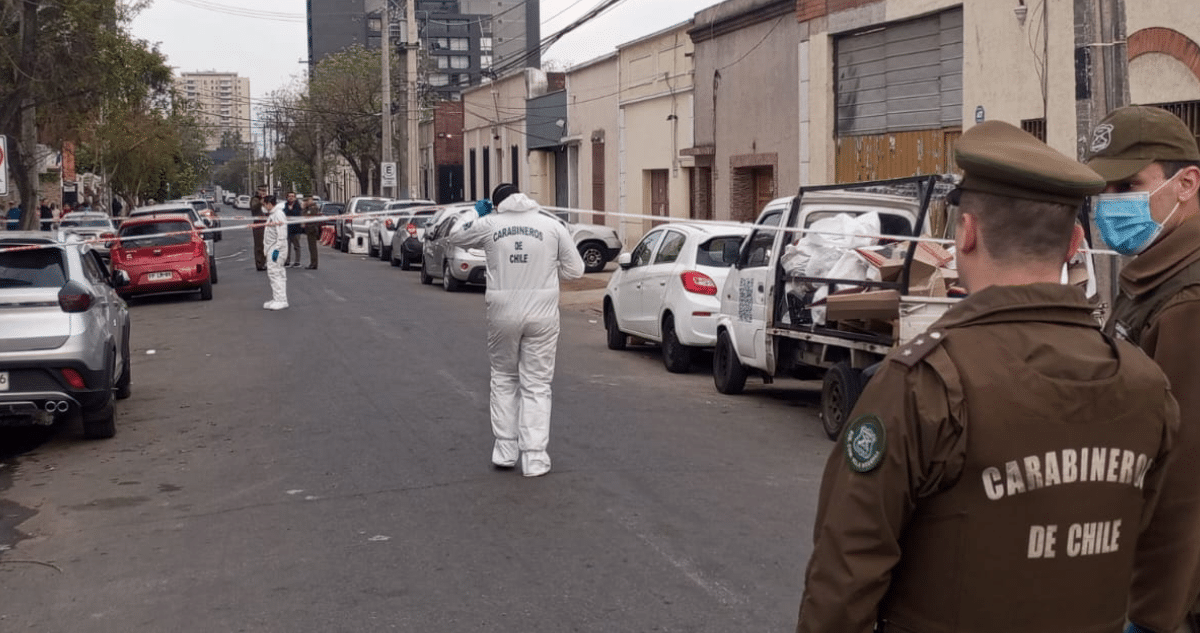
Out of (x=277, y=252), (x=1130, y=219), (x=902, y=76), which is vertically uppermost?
(x=902, y=76)

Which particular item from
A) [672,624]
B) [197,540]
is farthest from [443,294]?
[672,624]

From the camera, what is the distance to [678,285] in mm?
14672

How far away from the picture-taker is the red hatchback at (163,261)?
24766 millimetres

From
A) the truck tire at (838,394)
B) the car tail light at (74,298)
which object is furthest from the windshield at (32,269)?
the truck tire at (838,394)

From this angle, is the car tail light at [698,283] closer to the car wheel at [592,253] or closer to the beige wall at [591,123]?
the car wheel at [592,253]

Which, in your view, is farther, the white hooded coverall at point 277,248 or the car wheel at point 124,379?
the white hooded coverall at point 277,248

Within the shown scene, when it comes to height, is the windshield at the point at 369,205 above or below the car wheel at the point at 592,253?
above

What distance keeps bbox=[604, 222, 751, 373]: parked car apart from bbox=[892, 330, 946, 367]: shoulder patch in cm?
1057

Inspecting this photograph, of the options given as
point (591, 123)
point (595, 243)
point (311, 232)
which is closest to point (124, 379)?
point (595, 243)

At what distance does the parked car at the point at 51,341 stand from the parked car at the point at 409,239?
2275cm

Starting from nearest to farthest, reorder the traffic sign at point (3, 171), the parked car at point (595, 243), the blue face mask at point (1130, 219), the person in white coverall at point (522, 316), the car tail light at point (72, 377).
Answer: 1. the blue face mask at point (1130, 219)
2. the person in white coverall at point (522, 316)
3. the car tail light at point (72, 377)
4. the traffic sign at point (3, 171)
5. the parked car at point (595, 243)

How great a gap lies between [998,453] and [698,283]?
12.1m

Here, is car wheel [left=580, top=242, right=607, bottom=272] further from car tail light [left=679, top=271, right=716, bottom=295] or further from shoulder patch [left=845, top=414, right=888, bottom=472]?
shoulder patch [left=845, top=414, right=888, bottom=472]

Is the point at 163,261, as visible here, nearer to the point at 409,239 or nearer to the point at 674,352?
the point at 409,239
